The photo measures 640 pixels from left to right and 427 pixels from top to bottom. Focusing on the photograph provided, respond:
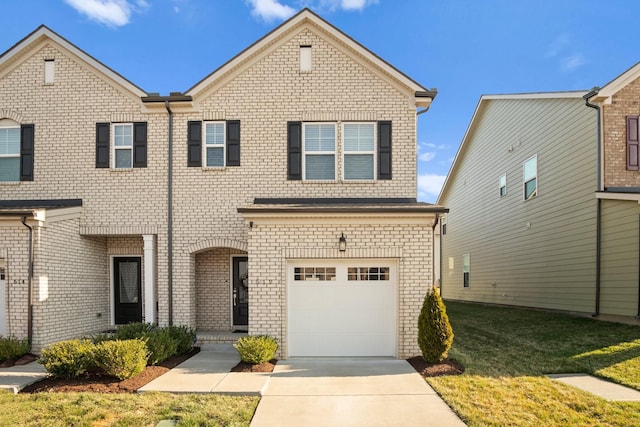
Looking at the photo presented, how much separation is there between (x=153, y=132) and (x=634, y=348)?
41.1ft

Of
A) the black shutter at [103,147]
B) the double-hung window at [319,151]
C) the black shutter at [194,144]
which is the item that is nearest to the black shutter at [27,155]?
the black shutter at [103,147]

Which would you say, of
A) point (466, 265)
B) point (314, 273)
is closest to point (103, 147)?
point (314, 273)

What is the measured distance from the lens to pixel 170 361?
915 cm

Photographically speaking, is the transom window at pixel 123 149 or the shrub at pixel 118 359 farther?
the transom window at pixel 123 149

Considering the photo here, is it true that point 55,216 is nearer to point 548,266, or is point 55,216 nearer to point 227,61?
point 227,61

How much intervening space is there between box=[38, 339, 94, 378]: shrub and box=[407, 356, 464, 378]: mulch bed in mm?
6152

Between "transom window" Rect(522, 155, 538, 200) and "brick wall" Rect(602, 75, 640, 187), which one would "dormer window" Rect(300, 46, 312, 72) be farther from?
"transom window" Rect(522, 155, 538, 200)

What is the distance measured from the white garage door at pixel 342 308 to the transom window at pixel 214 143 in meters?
3.61

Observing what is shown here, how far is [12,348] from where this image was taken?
29.6ft

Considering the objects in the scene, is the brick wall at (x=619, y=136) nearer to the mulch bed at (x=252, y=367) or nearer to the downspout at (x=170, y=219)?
the mulch bed at (x=252, y=367)

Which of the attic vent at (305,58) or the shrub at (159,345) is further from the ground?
the attic vent at (305,58)

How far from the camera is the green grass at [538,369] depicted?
20.3ft

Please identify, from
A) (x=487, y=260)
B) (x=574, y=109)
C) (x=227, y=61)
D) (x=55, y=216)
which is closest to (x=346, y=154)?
(x=227, y=61)

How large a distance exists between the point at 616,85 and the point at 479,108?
7582mm
